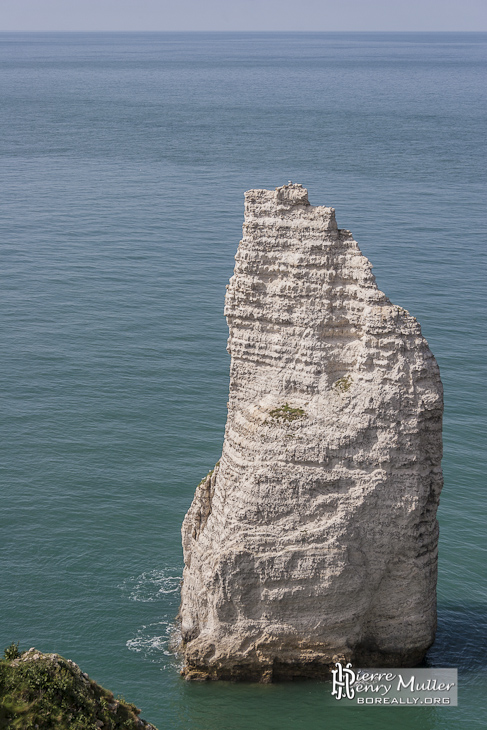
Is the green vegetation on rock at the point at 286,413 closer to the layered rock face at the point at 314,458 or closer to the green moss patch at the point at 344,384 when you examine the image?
the layered rock face at the point at 314,458

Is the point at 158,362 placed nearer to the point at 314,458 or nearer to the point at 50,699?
the point at 314,458

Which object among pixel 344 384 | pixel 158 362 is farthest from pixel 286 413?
pixel 158 362

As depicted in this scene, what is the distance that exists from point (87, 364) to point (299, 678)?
30669 millimetres

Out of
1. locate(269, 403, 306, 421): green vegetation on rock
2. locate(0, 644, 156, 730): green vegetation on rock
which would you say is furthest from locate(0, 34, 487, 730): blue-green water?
locate(269, 403, 306, 421): green vegetation on rock

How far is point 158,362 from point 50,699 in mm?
36722

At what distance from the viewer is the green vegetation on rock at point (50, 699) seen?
1989cm

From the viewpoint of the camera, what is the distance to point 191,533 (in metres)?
31.1

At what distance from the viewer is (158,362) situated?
56344 millimetres

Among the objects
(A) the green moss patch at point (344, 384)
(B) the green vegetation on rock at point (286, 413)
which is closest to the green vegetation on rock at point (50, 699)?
(B) the green vegetation on rock at point (286, 413)

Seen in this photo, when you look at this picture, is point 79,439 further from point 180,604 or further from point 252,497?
point 252,497

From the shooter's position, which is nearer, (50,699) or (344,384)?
(50,699)

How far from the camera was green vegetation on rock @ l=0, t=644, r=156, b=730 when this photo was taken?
19.9 metres

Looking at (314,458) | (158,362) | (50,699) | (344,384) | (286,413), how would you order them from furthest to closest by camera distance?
(158,362)
(286,413)
(344,384)
(314,458)
(50,699)

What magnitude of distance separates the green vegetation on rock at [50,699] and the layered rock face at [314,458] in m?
6.96
